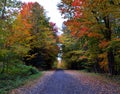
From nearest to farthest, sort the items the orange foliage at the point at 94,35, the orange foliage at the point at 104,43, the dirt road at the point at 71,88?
the dirt road at the point at 71,88, the orange foliage at the point at 104,43, the orange foliage at the point at 94,35

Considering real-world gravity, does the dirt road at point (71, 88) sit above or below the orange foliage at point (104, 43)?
below

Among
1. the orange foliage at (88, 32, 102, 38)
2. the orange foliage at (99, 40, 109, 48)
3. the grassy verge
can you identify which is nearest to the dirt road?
the grassy verge

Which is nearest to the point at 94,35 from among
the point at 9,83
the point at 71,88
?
the point at 71,88

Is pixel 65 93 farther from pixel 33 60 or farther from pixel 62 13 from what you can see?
pixel 33 60

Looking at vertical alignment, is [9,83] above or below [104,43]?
below

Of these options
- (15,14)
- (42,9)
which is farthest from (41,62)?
(15,14)

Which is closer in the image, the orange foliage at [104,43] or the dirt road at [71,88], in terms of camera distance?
the dirt road at [71,88]

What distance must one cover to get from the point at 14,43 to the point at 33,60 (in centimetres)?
2279

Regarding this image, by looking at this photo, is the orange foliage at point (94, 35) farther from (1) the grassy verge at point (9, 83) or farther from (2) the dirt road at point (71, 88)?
(1) the grassy verge at point (9, 83)

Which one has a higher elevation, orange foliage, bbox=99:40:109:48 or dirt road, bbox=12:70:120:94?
orange foliage, bbox=99:40:109:48

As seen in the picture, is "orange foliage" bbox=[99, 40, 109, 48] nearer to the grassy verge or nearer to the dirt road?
the dirt road

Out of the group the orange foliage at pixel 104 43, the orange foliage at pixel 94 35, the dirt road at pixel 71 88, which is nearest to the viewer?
the dirt road at pixel 71 88

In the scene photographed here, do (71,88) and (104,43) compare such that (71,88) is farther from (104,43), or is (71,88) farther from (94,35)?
(94,35)

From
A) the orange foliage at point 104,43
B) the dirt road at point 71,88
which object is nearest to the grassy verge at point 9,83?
the dirt road at point 71,88
